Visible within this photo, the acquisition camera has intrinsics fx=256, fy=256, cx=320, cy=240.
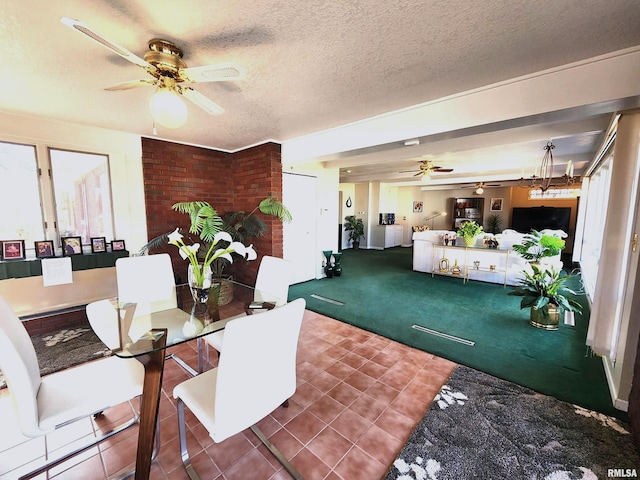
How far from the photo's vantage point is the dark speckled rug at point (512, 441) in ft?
4.44

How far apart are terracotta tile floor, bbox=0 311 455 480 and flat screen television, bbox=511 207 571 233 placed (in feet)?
26.9

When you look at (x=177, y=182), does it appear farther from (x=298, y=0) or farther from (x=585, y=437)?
(x=585, y=437)

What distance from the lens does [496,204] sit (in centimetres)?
912

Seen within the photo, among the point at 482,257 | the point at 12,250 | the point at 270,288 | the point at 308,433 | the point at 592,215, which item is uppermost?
the point at 592,215

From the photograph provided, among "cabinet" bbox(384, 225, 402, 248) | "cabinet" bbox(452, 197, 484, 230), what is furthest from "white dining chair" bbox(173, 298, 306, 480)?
"cabinet" bbox(452, 197, 484, 230)

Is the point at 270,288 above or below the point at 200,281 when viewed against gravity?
below

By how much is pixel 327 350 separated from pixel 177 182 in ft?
10.3

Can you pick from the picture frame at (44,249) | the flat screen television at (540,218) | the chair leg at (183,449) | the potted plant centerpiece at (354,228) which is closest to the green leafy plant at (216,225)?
the picture frame at (44,249)

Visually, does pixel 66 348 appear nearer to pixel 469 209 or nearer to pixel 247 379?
pixel 247 379

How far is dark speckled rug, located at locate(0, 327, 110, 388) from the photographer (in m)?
2.29

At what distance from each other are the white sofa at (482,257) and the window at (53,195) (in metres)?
5.58

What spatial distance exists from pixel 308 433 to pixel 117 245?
10.6 ft

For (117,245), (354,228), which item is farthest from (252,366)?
(354,228)

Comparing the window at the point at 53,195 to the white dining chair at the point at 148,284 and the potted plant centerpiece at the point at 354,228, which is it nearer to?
the white dining chair at the point at 148,284
